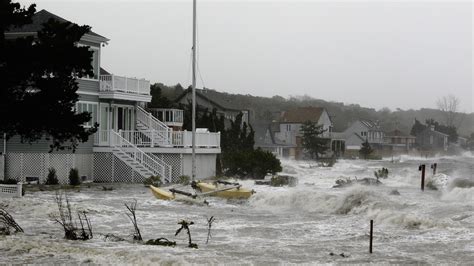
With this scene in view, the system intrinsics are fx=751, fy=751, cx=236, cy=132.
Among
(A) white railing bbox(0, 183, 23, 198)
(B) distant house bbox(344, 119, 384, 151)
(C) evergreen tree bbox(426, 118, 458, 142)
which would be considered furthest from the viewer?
(C) evergreen tree bbox(426, 118, 458, 142)

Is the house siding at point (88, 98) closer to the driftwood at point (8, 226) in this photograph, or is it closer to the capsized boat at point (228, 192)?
the capsized boat at point (228, 192)

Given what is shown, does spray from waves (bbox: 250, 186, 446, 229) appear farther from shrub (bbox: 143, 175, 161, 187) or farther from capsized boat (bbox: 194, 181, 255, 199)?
shrub (bbox: 143, 175, 161, 187)

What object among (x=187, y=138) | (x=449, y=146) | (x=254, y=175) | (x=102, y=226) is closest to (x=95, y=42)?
(x=187, y=138)

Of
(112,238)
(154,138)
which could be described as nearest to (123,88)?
(154,138)

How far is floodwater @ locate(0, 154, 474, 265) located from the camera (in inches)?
655

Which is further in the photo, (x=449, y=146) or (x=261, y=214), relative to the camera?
(x=449, y=146)

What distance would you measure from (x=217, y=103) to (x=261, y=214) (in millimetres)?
63582

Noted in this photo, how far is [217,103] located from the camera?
9169cm

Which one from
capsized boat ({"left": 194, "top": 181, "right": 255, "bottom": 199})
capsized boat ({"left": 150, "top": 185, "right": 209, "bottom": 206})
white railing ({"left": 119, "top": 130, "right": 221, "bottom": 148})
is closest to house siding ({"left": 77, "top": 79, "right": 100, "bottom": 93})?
white railing ({"left": 119, "top": 130, "right": 221, "bottom": 148})

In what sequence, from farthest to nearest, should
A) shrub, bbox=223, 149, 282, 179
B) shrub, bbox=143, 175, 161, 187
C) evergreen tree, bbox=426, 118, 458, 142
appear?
1. evergreen tree, bbox=426, 118, 458, 142
2. shrub, bbox=223, 149, 282, 179
3. shrub, bbox=143, 175, 161, 187

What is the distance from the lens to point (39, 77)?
63.1 feet

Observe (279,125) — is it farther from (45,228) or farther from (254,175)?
(45,228)

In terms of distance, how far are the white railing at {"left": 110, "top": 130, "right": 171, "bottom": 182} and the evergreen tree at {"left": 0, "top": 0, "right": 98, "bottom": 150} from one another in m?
21.5

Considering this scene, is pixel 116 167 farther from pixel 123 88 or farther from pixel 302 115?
pixel 302 115
